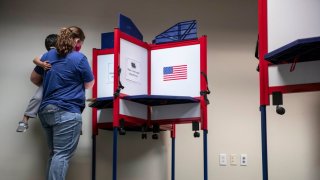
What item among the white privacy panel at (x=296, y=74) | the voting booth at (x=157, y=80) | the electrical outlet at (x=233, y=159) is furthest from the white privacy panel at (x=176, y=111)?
the white privacy panel at (x=296, y=74)

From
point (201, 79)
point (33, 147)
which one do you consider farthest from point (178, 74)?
point (33, 147)

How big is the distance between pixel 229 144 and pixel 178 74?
989 millimetres

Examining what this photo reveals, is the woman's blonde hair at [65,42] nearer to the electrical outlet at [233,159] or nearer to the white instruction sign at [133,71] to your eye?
the white instruction sign at [133,71]

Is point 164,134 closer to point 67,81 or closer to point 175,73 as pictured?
point 175,73

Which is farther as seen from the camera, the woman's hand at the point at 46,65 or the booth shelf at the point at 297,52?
the woman's hand at the point at 46,65

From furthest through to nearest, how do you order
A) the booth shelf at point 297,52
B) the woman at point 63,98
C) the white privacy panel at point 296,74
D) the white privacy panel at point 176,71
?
the white privacy panel at point 176,71
the woman at point 63,98
the white privacy panel at point 296,74
the booth shelf at point 297,52

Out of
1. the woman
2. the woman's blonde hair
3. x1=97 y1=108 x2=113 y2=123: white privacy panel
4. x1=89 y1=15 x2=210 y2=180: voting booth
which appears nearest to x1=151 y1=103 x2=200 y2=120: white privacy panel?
x1=89 y1=15 x2=210 y2=180: voting booth

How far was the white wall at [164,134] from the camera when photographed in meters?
3.77

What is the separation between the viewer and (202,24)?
4.11 m

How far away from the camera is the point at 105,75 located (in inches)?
141

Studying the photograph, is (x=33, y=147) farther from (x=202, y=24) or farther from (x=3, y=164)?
(x=202, y=24)

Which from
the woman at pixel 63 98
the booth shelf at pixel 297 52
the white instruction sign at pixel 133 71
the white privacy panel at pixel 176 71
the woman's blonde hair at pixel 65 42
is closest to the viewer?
the booth shelf at pixel 297 52

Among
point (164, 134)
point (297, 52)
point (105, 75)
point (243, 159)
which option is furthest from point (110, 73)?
point (297, 52)

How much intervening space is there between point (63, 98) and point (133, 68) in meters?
0.57
